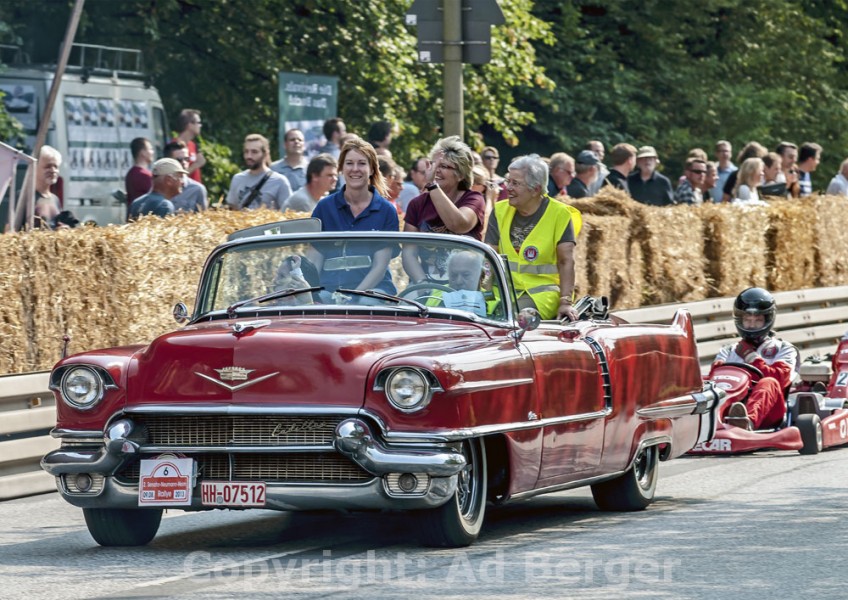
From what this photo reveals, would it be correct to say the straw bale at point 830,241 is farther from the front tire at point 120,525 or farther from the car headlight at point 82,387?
the car headlight at point 82,387

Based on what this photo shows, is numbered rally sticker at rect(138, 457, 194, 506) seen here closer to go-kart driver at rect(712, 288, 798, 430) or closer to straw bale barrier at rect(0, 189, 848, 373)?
straw bale barrier at rect(0, 189, 848, 373)

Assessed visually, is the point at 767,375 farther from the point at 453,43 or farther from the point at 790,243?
the point at 790,243

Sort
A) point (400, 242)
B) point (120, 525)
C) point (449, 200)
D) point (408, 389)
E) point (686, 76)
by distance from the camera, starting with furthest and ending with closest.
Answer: point (686, 76), point (449, 200), point (400, 242), point (120, 525), point (408, 389)

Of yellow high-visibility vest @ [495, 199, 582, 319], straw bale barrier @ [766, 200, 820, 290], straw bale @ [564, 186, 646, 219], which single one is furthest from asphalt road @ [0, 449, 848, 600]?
straw bale barrier @ [766, 200, 820, 290]

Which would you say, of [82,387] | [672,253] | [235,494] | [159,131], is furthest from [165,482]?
[159,131]

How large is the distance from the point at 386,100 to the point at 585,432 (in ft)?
64.6

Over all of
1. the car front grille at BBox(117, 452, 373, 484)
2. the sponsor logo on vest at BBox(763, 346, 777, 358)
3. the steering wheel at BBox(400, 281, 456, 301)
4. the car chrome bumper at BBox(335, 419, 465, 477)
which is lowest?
the sponsor logo on vest at BBox(763, 346, 777, 358)

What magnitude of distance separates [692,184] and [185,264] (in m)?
9.17

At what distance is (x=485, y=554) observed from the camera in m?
8.66

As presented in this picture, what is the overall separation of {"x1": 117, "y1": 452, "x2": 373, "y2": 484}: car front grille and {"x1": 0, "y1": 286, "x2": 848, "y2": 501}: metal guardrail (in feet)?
10.3

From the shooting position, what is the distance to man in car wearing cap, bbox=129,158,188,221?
15.0 metres

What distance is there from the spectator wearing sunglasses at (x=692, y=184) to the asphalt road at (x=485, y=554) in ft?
34.2

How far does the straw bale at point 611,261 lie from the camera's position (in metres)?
18.3

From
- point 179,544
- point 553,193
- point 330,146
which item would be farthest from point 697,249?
point 179,544
